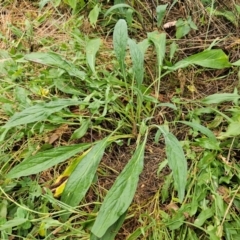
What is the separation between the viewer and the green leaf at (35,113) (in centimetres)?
144

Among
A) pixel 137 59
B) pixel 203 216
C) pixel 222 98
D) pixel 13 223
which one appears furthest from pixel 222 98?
pixel 13 223

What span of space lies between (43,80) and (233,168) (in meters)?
0.79

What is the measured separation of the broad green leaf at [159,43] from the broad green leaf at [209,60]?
0.07 meters

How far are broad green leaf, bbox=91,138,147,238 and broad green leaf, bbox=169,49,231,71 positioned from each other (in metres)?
0.48

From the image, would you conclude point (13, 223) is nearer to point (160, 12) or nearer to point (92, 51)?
point (92, 51)

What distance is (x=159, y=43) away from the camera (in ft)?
5.74

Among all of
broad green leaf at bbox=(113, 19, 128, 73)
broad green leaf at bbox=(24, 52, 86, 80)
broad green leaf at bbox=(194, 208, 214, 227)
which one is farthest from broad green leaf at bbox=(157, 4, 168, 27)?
broad green leaf at bbox=(194, 208, 214, 227)

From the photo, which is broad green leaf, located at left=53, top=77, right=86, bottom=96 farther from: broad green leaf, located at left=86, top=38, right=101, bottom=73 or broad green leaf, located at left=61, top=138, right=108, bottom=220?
broad green leaf, located at left=61, top=138, right=108, bottom=220

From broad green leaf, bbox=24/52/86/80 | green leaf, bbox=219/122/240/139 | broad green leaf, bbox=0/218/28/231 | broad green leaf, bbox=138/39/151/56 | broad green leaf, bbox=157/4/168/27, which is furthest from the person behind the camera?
broad green leaf, bbox=157/4/168/27

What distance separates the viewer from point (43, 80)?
1.75m

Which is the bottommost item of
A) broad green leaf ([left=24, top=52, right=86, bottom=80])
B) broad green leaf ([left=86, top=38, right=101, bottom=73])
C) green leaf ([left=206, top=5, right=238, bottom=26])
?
green leaf ([left=206, top=5, right=238, bottom=26])

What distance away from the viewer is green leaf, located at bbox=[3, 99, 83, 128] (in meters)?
1.44

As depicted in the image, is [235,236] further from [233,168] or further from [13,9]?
[13,9]

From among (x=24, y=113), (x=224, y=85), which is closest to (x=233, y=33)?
(x=224, y=85)
